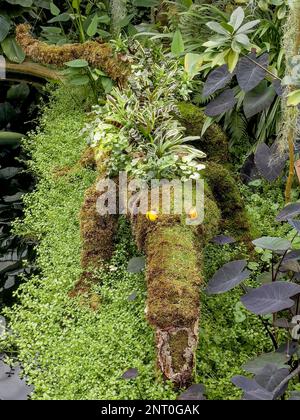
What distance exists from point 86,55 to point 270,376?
3.78 m

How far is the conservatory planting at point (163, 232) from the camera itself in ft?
9.51

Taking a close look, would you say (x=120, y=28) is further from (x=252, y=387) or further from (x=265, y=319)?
(x=252, y=387)

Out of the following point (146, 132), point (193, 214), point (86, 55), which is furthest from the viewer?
point (86, 55)

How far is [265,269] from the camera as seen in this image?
383 cm

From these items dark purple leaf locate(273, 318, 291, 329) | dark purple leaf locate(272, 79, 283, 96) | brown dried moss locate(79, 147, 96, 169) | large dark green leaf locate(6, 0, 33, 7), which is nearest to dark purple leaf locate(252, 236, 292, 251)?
dark purple leaf locate(273, 318, 291, 329)

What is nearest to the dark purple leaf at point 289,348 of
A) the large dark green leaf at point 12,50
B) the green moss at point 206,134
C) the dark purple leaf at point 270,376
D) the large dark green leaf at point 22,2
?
the dark purple leaf at point 270,376

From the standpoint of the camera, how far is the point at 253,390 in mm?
2357

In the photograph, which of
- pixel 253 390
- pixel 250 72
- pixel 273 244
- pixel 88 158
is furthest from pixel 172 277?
pixel 88 158

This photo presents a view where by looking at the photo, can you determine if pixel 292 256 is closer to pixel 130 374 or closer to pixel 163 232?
pixel 163 232

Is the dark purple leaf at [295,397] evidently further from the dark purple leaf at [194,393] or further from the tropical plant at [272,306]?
the dark purple leaf at [194,393]

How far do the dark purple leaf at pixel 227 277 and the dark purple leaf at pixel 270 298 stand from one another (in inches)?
7.9
